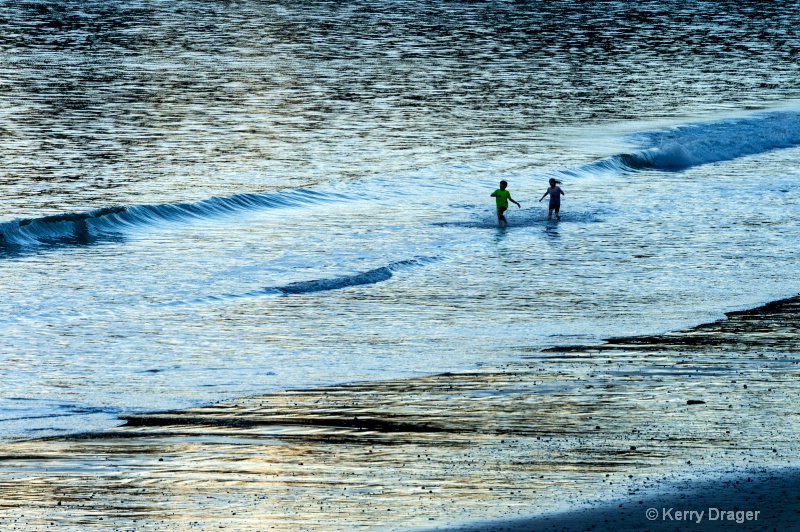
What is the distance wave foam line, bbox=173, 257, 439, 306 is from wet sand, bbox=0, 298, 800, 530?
20.9ft

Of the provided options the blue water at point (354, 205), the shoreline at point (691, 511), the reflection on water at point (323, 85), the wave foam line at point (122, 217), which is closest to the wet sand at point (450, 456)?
the shoreline at point (691, 511)

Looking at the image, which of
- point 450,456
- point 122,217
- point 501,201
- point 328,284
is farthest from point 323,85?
point 450,456

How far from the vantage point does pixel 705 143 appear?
4188 cm

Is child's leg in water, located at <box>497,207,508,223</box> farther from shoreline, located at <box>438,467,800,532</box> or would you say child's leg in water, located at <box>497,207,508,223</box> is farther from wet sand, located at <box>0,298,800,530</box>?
shoreline, located at <box>438,467,800,532</box>

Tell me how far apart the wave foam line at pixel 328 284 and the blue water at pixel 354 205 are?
7cm

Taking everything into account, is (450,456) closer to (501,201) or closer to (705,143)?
(501,201)

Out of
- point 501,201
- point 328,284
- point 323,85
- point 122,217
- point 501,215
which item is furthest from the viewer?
point 323,85

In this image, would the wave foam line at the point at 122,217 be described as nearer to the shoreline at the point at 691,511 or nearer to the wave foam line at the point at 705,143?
the wave foam line at the point at 705,143

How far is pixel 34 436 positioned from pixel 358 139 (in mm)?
28694

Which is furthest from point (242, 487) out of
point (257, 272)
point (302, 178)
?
point (302, 178)

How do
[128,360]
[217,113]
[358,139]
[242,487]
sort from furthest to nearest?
[217,113]
[358,139]
[128,360]
[242,487]

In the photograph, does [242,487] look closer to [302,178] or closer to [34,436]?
[34,436]

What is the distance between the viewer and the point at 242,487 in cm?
1130

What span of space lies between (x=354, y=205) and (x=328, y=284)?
9.71 m
